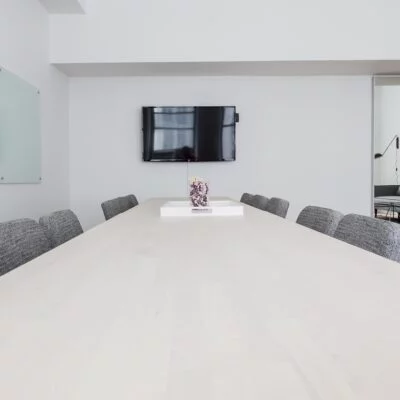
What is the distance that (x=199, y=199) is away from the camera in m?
2.35

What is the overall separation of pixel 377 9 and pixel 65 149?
3.71 m

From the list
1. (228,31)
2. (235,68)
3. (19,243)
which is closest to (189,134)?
(235,68)

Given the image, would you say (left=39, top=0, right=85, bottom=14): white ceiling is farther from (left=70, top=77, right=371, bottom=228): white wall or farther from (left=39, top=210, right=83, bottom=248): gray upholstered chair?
(left=39, top=210, right=83, bottom=248): gray upholstered chair

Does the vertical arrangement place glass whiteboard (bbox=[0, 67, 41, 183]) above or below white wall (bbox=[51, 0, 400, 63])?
below

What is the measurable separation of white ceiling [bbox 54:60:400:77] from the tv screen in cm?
42

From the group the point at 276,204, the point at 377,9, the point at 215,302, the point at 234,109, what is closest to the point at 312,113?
the point at 234,109

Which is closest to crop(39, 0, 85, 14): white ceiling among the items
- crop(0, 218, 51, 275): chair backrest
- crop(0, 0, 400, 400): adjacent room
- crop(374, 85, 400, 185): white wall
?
crop(0, 0, 400, 400): adjacent room

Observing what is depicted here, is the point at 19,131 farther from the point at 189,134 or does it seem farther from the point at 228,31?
the point at 228,31

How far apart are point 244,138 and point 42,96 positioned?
90.7 inches

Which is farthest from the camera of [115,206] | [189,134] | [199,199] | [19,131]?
[189,134]

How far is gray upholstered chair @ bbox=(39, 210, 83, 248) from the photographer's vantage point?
5.64ft

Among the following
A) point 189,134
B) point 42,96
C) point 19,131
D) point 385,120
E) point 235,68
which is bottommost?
point 19,131

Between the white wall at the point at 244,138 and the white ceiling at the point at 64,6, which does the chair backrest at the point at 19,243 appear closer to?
the white ceiling at the point at 64,6

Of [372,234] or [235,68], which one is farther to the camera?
[235,68]
